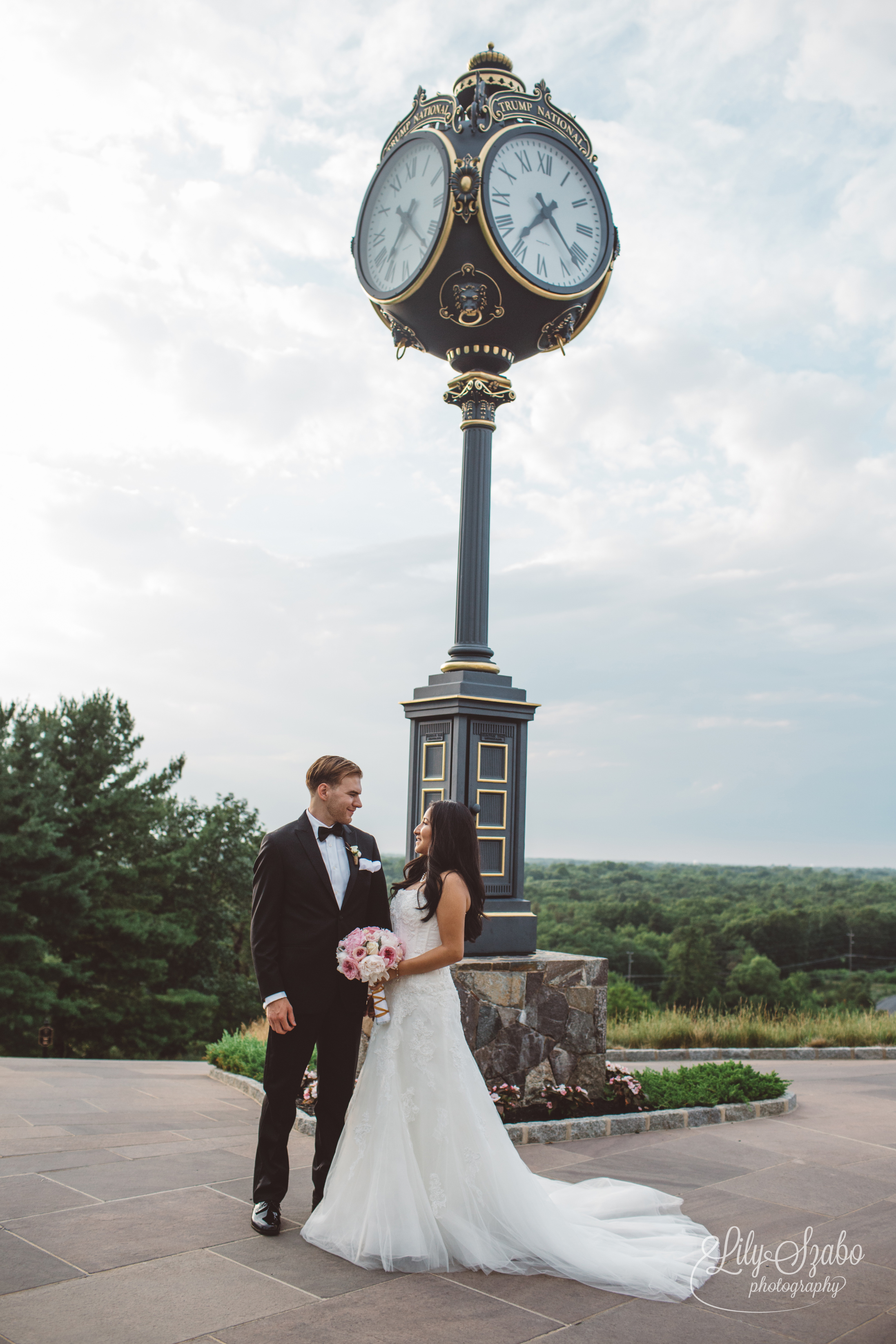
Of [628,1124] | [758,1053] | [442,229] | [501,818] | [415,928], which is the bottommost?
[758,1053]

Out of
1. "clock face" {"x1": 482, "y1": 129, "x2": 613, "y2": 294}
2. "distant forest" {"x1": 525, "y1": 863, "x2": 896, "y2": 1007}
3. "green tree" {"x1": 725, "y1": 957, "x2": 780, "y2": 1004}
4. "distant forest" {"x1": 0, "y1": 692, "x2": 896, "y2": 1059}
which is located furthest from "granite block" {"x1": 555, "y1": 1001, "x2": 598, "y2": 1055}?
"green tree" {"x1": 725, "y1": 957, "x2": 780, "y2": 1004}

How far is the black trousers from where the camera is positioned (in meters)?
4.31

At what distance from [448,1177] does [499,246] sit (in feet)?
19.2

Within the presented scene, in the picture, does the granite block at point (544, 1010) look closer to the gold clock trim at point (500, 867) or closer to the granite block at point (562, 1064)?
the granite block at point (562, 1064)

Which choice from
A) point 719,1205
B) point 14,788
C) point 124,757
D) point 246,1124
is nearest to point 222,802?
point 124,757

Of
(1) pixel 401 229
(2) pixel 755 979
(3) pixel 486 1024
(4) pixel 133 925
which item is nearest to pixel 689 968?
(2) pixel 755 979

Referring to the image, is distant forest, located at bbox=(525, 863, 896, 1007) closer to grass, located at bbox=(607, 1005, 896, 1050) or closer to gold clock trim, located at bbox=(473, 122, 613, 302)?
grass, located at bbox=(607, 1005, 896, 1050)

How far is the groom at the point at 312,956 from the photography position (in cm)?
429

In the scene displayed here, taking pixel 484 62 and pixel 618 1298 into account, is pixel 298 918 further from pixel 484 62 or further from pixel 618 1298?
pixel 484 62

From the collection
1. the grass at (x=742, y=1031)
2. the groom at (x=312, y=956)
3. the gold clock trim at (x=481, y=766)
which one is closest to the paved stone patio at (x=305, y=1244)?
the groom at (x=312, y=956)

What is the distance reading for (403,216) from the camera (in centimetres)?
753

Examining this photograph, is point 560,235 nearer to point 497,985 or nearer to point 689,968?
point 497,985

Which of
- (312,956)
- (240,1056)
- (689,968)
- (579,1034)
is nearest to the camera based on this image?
(312,956)

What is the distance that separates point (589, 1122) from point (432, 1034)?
2.55 meters
